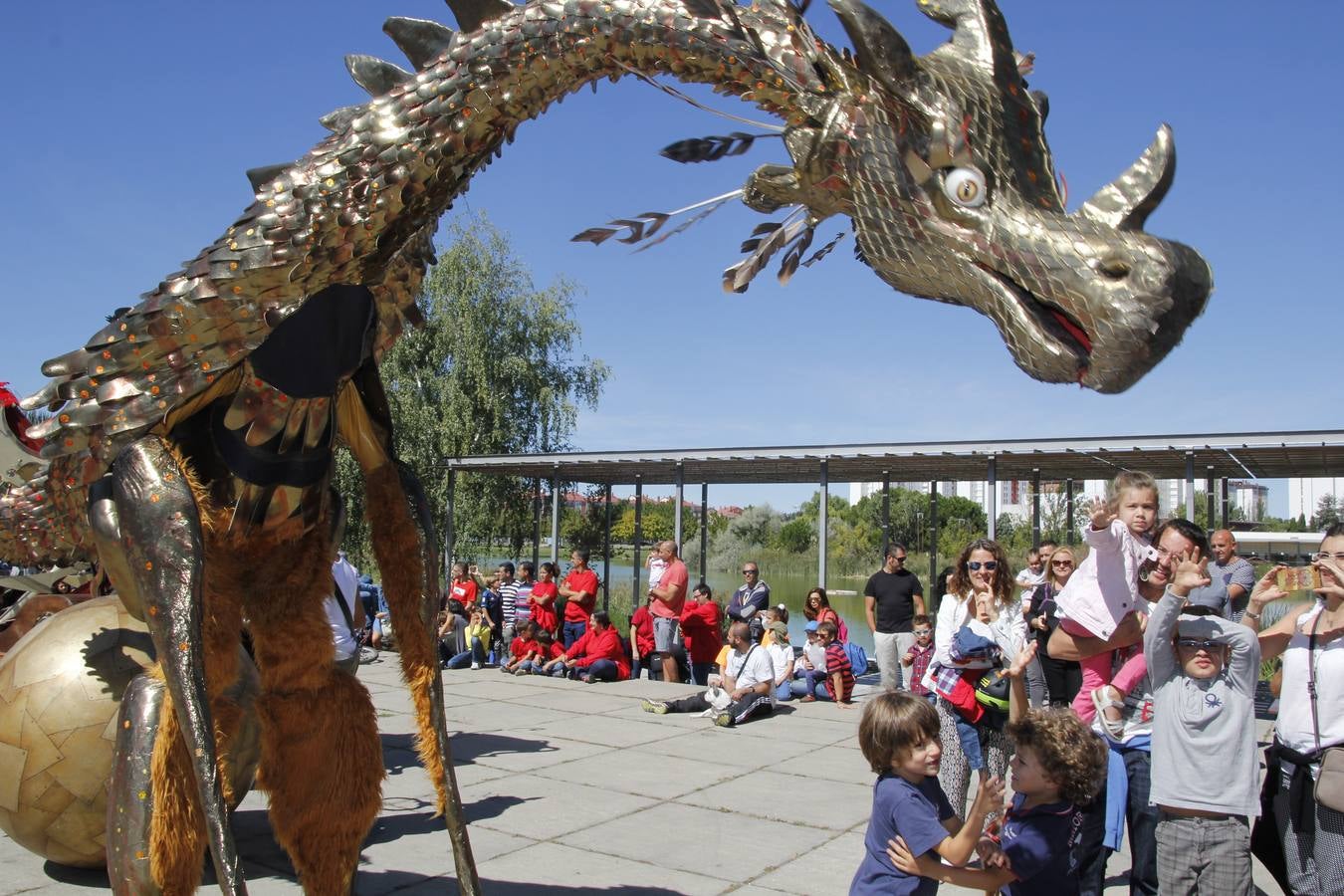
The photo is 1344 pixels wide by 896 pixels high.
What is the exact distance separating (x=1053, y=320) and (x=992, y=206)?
0.94 ft

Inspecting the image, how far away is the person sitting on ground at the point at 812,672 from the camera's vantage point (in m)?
9.45

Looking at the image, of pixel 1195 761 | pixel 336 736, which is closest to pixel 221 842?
pixel 336 736

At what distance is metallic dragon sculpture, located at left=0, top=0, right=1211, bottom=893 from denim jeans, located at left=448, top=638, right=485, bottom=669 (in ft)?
28.9

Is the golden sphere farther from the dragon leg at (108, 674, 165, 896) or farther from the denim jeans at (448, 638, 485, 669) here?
the denim jeans at (448, 638, 485, 669)

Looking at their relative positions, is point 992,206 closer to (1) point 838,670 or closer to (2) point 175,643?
(2) point 175,643

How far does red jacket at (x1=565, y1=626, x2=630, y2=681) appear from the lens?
10609 millimetres

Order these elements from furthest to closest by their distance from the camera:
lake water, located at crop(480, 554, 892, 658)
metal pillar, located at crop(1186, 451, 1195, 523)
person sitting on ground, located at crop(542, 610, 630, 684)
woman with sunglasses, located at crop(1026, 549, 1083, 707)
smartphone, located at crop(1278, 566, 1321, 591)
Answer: lake water, located at crop(480, 554, 892, 658)
person sitting on ground, located at crop(542, 610, 630, 684)
metal pillar, located at crop(1186, 451, 1195, 523)
woman with sunglasses, located at crop(1026, 549, 1083, 707)
smartphone, located at crop(1278, 566, 1321, 591)

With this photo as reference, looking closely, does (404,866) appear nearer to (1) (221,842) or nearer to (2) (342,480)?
(1) (221,842)

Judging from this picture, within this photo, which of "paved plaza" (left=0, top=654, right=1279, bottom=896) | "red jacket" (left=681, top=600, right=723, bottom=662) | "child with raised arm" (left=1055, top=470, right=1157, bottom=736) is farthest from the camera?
"red jacket" (left=681, top=600, right=723, bottom=662)

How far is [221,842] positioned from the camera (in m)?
2.32

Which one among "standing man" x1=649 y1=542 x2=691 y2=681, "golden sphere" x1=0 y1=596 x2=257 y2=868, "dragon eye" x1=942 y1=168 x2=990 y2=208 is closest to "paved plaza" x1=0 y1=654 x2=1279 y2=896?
"golden sphere" x1=0 y1=596 x2=257 y2=868

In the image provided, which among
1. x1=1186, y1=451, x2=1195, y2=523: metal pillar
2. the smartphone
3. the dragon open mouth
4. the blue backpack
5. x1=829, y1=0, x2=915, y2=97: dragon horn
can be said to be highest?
x1=829, y1=0, x2=915, y2=97: dragon horn

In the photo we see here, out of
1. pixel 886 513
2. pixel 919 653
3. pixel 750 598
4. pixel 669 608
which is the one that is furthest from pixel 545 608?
pixel 919 653

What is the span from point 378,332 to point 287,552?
0.72 m
